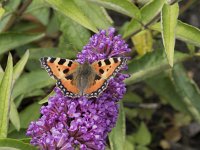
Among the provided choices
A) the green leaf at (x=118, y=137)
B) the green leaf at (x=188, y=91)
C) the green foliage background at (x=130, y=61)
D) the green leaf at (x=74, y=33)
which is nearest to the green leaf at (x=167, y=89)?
the green foliage background at (x=130, y=61)

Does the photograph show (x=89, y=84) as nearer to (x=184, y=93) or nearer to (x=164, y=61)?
(x=164, y=61)

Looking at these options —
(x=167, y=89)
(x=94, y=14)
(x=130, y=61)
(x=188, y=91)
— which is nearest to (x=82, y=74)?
(x=94, y=14)

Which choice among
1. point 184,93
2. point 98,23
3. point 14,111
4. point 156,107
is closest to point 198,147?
point 156,107

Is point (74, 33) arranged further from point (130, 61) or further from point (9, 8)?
point (9, 8)

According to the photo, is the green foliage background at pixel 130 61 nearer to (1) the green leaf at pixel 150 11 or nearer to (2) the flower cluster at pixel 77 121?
(1) the green leaf at pixel 150 11

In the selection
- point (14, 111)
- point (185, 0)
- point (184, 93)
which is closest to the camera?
point (14, 111)

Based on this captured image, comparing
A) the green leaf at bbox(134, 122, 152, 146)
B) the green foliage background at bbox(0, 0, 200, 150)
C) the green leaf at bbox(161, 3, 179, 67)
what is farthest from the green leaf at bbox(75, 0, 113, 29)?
the green leaf at bbox(134, 122, 152, 146)

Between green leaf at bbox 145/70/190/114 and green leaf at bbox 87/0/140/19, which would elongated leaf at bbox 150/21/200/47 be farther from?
green leaf at bbox 145/70/190/114

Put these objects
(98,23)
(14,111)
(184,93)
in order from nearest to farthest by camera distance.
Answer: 1. (14,111)
2. (98,23)
3. (184,93)

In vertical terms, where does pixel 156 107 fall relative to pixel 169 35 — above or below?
below
